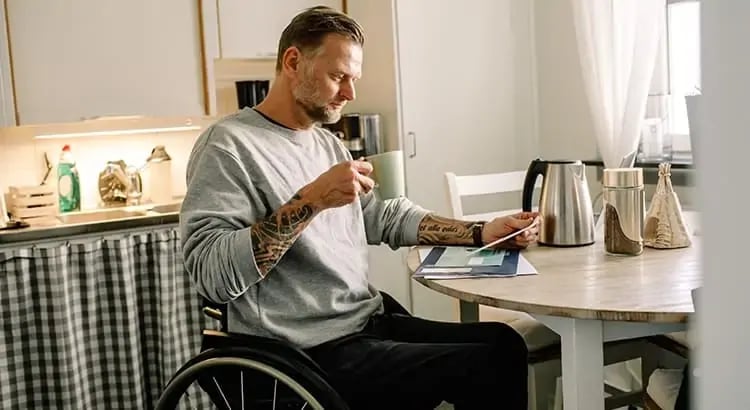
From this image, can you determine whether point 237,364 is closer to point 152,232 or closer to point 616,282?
point 616,282

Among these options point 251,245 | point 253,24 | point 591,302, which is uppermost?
point 253,24

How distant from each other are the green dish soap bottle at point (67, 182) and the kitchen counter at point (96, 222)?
58 millimetres

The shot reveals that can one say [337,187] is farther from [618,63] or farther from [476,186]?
[618,63]

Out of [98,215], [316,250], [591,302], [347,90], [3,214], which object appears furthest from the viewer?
[98,215]

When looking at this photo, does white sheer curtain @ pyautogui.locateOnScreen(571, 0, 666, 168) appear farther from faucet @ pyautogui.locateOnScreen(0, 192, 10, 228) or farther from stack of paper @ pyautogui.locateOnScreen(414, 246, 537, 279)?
faucet @ pyautogui.locateOnScreen(0, 192, 10, 228)

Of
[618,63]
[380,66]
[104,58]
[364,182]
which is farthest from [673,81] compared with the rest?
[104,58]

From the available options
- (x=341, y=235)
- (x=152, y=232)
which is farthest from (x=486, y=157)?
(x=341, y=235)

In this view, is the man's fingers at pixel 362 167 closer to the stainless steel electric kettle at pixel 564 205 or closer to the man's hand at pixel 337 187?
the man's hand at pixel 337 187

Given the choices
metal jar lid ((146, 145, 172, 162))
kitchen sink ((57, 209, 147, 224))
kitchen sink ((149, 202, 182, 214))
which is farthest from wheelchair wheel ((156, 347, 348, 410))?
metal jar lid ((146, 145, 172, 162))

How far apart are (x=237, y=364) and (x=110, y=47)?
183 cm

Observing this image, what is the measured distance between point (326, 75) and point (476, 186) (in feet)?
3.26

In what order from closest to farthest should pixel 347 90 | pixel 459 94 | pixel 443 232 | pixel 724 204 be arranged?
pixel 724 204 → pixel 347 90 → pixel 443 232 → pixel 459 94

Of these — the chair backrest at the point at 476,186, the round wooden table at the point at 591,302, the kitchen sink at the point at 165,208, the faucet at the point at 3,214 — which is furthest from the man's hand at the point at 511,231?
the faucet at the point at 3,214

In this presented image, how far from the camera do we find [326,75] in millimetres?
1662
